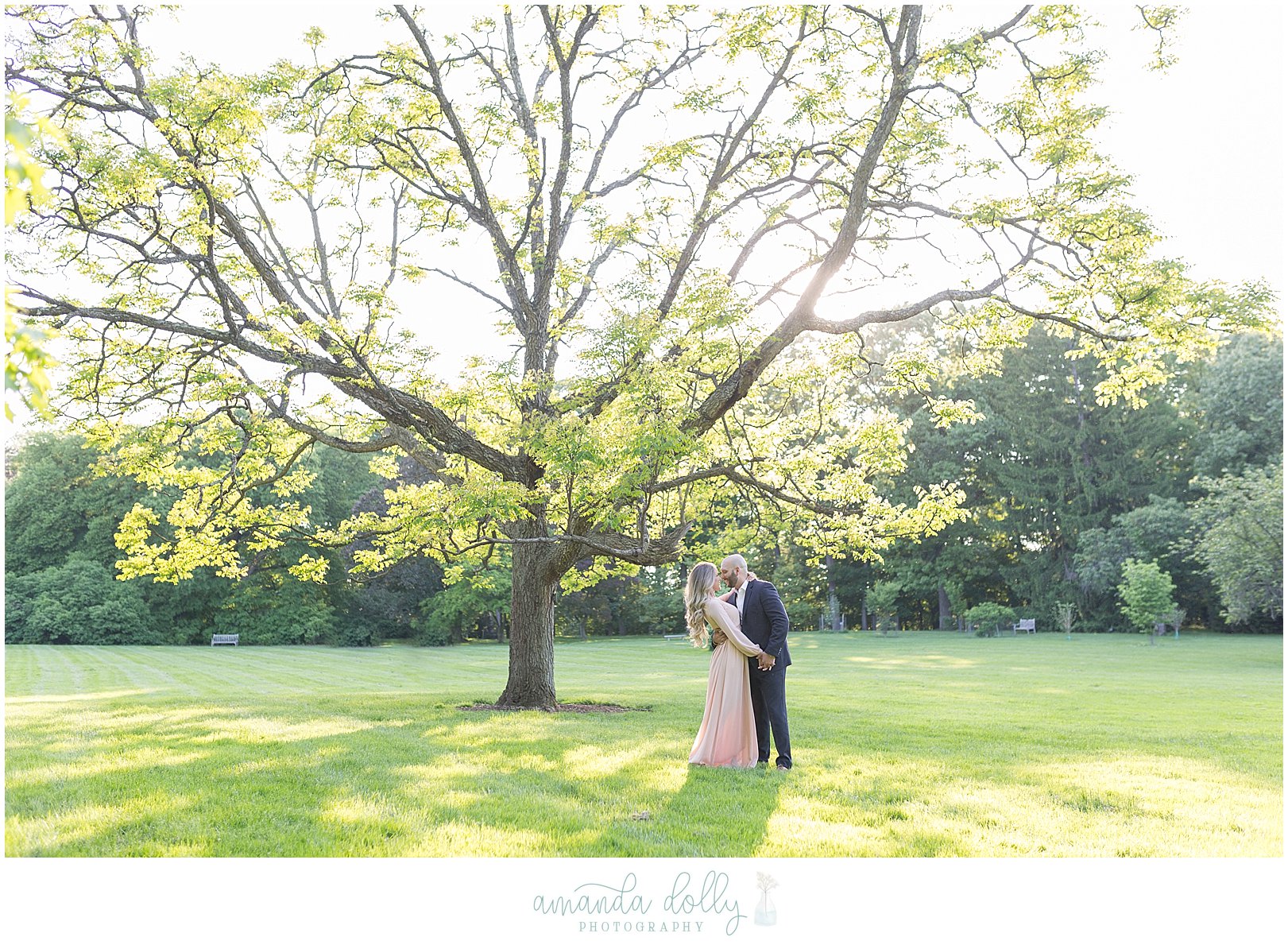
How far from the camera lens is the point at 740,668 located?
7.96m

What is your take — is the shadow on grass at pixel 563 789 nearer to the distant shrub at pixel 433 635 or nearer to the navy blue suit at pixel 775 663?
the navy blue suit at pixel 775 663

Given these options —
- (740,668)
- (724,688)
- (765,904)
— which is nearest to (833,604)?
(740,668)

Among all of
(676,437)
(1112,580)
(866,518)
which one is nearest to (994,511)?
(1112,580)

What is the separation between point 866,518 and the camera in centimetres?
1255

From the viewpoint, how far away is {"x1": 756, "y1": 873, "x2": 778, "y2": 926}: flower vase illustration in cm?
507

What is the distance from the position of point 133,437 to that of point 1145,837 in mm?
11829

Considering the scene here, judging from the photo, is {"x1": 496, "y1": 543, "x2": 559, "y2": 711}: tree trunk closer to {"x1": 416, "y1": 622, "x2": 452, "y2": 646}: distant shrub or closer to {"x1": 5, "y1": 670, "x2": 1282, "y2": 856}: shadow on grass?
{"x1": 5, "y1": 670, "x2": 1282, "y2": 856}: shadow on grass

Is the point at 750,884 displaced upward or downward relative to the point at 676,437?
downward

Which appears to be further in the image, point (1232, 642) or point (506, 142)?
point (1232, 642)

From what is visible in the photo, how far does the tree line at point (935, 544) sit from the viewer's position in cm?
3603

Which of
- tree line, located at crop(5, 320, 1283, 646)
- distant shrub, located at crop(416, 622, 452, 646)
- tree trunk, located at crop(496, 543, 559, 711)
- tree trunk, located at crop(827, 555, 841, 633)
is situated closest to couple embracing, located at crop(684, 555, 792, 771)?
tree trunk, located at crop(496, 543, 559, 711)

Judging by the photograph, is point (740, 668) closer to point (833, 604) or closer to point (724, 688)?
point (724, 688)

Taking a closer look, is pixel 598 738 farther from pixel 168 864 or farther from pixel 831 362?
pixel 831 362

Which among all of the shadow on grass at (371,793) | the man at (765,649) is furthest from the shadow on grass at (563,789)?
the man at (765,649)
